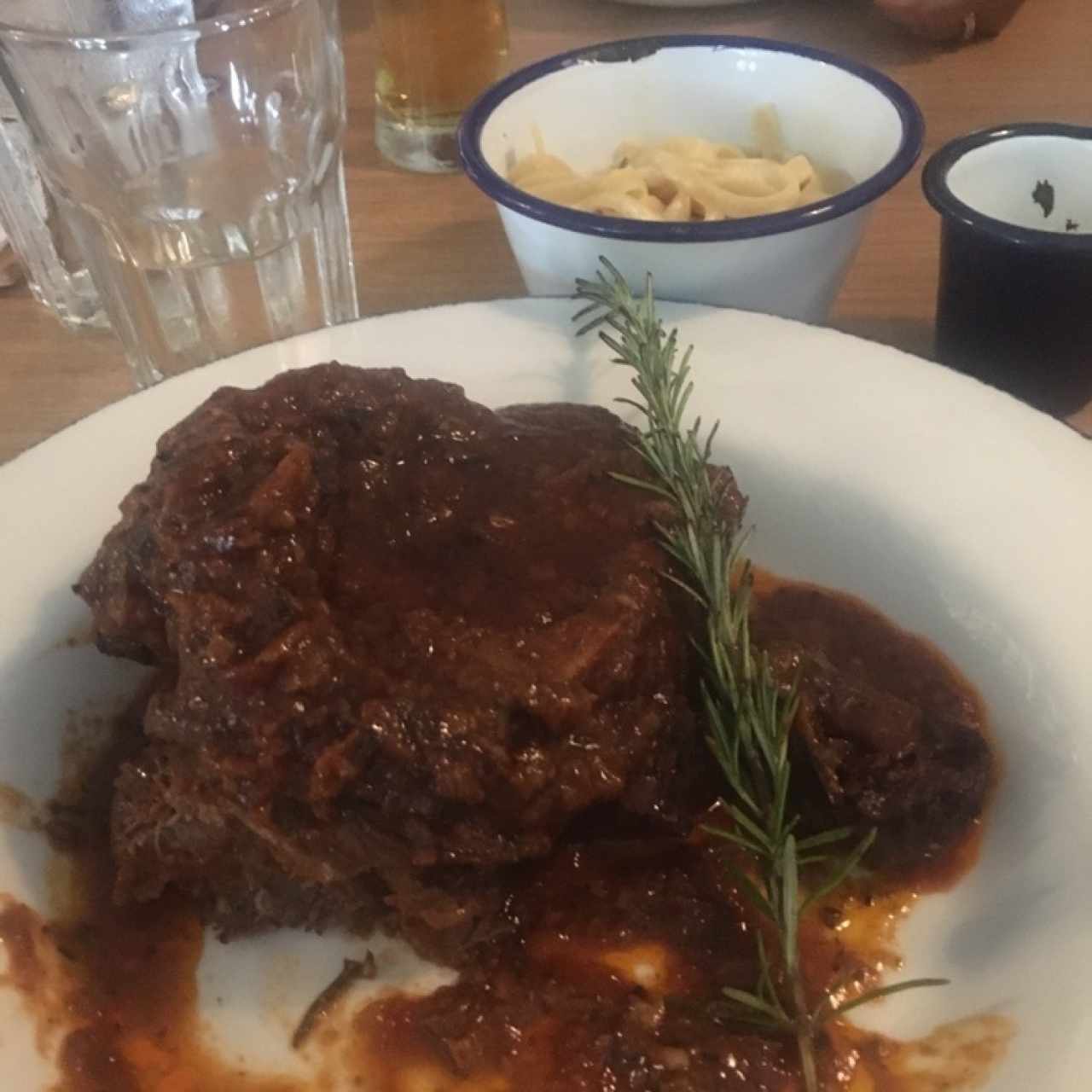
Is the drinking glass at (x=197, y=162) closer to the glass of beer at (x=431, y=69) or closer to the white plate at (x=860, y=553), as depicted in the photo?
the white plate at (x=860, y=553)

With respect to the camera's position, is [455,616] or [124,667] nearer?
[455,616]

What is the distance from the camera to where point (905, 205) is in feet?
8.91

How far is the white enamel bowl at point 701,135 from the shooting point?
1.88m

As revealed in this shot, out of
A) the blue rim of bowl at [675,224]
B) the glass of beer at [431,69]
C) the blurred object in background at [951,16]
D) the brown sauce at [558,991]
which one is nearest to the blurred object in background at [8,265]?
the glass of beer at [431,69]

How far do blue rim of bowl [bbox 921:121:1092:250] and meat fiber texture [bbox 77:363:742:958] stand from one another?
749 mm

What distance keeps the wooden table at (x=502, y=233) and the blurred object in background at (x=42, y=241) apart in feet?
0.18

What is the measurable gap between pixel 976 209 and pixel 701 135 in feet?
1.95

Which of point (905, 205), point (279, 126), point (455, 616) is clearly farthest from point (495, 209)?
point (455, 616)

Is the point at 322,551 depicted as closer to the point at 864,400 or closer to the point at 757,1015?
the point at 757,1015

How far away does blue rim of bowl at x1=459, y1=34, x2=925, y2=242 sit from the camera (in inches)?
72.4

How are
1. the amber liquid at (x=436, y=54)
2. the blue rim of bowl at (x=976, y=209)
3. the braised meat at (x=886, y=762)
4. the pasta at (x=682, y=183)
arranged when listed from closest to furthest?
the braised meat at (x=886, y=762) → the blue rim of bowl at (x=976, y=209) → the pasta at (x=682, y=183) → the amber liquid at (x=436, y=54)

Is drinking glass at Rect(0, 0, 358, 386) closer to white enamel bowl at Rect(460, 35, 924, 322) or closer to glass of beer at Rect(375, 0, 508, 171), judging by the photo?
white enamel bowl at Rect(460, 35, 924, 322)

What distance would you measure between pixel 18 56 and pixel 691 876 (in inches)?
65.2

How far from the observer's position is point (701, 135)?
2416 mm
